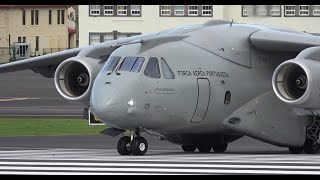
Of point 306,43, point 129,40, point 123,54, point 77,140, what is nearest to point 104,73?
point 123,54

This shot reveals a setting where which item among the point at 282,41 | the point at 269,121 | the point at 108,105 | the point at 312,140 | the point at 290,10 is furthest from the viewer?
the point at 290,10

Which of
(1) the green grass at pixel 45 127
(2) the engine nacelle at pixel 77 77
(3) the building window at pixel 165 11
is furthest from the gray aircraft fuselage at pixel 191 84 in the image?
(3) the building window at pixel 165 11

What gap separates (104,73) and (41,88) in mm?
48205

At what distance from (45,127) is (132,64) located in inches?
692

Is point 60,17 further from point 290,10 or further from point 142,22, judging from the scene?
point 290,10

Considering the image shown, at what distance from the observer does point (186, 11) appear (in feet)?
213

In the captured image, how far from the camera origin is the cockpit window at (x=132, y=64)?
23.3m

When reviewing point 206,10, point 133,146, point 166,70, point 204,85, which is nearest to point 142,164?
point 133,146

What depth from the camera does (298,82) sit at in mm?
24141

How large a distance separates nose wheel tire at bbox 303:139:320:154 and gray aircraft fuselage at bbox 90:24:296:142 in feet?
5.48

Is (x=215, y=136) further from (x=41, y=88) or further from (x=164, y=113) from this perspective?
(x=41, y=88)

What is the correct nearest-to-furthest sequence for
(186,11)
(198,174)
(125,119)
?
(198,174) → (125,119) → (186,11)

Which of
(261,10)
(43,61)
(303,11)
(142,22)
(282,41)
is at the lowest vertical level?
(142,22)

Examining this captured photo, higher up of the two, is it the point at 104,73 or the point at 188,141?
the point at 104,73
